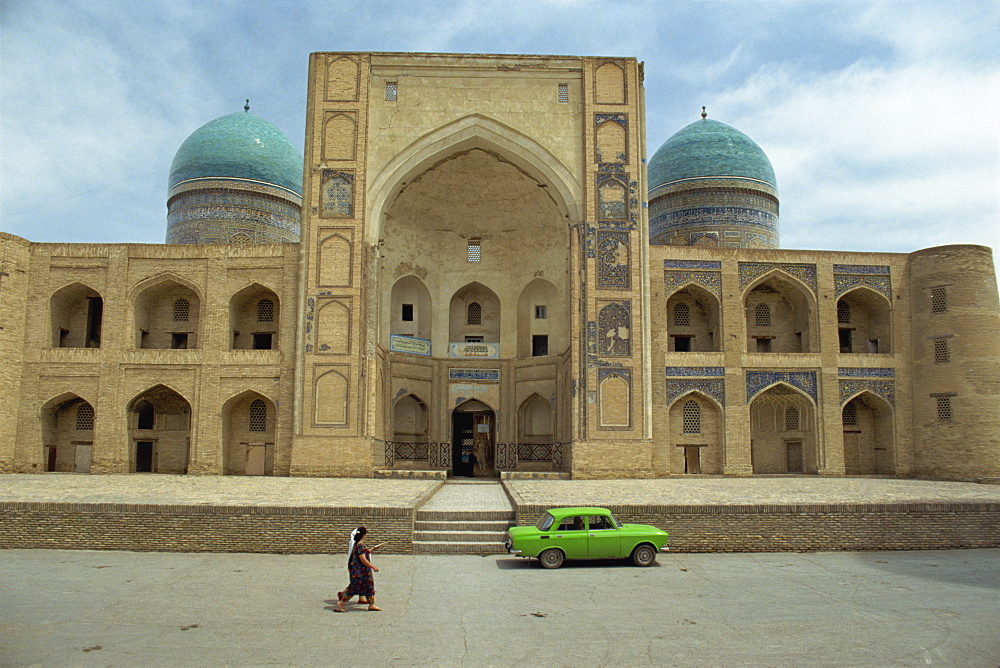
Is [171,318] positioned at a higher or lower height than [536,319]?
lower

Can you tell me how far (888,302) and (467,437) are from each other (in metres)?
11.2

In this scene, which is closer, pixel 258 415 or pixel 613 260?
pixel 613 260

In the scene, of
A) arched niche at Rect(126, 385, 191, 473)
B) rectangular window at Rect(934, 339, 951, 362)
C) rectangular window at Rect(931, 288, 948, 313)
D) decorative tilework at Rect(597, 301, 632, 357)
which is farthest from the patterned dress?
rectangular window at Rect(931, 288, 948, 313)

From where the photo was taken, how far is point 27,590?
7.49 metres

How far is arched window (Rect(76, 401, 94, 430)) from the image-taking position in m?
19.3

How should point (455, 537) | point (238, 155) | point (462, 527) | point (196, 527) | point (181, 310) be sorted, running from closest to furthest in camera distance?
point (196, 527), point (455, 537), point (462, 527), point (181, 310), point (238, 155)

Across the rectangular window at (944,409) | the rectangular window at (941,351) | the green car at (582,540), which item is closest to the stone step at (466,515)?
the green car at (582,540)

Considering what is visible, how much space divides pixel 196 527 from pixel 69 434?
11.5m

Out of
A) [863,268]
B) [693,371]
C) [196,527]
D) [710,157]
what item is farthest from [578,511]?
[710,157]

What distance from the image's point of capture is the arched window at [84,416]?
19.3 meters

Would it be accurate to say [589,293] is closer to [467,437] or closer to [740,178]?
[467,437]

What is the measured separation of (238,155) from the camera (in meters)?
25.3

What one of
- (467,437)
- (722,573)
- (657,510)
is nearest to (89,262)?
(467,437)

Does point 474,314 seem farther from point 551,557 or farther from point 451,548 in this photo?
point 551,557
